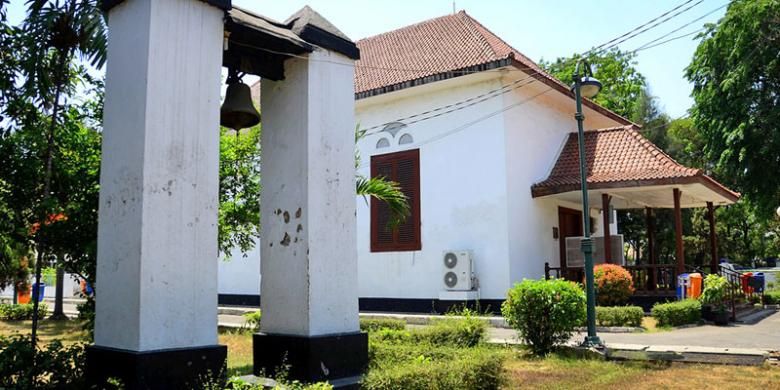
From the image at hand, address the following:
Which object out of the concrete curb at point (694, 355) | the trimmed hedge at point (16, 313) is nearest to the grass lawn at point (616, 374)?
the concrete curb at point (694, 355)

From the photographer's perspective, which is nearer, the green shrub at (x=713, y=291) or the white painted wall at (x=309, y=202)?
the white painted wall at (x=309, y=202)

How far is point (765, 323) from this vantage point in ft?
46.3

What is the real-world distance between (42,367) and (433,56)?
13440mm

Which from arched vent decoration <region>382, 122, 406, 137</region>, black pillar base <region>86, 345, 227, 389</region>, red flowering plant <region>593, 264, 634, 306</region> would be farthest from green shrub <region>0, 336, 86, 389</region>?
arched vent decoration <region>382, 122, 406, 137</region>

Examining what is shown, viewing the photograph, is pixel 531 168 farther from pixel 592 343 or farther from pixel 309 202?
pixel 309 202

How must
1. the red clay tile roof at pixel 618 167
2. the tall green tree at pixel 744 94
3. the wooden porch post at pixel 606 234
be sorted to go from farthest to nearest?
the tall green tree at pixel 744 94, the wooden porch post at pixel 606 234, the red clay tile roof at pixel 618 167

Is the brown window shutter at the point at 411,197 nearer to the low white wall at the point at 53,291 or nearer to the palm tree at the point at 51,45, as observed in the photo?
the palm tree at the point at 51,45

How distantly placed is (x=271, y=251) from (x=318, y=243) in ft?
1.97

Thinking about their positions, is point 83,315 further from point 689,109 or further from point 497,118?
point 689,109

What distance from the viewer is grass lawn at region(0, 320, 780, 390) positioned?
7234mm

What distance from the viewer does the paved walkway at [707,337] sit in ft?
34.3

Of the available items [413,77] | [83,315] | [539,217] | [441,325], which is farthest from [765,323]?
[83,315]

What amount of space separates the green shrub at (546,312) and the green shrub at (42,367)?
6.16 m

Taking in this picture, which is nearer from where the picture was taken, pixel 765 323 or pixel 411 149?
pixel 765 323
